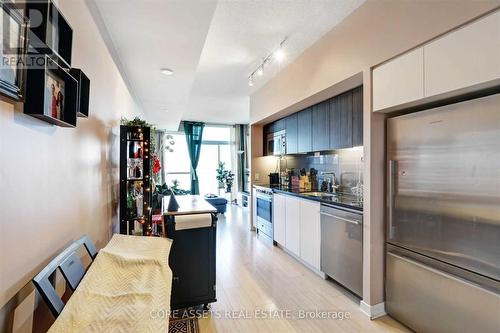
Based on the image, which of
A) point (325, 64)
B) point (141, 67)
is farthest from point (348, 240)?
point (141, 67)

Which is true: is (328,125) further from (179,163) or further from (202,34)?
(179,163)

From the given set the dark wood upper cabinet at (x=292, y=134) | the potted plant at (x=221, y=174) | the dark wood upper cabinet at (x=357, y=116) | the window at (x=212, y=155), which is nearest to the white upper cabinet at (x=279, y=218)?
the dark wood upper cabinet at (x=292, y=134)

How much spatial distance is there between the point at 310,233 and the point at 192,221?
170 centimetres

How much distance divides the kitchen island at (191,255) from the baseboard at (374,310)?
143 cm

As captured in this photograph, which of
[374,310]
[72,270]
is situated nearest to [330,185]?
[374,310]

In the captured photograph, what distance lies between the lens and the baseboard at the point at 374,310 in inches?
85.7

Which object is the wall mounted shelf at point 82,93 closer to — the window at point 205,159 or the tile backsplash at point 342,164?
the tile backsplash at point 342,164

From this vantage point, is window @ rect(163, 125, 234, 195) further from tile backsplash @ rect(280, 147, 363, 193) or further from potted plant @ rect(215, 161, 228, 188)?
tile backsplash @ rect(280, 147, 363, 193)

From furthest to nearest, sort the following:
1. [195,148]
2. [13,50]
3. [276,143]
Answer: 1. [195,148]
2. [276,143]
3. [13,50]

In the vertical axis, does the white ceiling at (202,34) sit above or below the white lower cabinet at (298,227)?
above

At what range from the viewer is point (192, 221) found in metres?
2.12

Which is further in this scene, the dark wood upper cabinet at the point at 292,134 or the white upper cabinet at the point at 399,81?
the dark wood upper cabinet at the point at 292,134

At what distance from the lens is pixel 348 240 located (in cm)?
249

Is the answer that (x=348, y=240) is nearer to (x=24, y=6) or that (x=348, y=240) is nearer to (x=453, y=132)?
(x=453, y=132)
